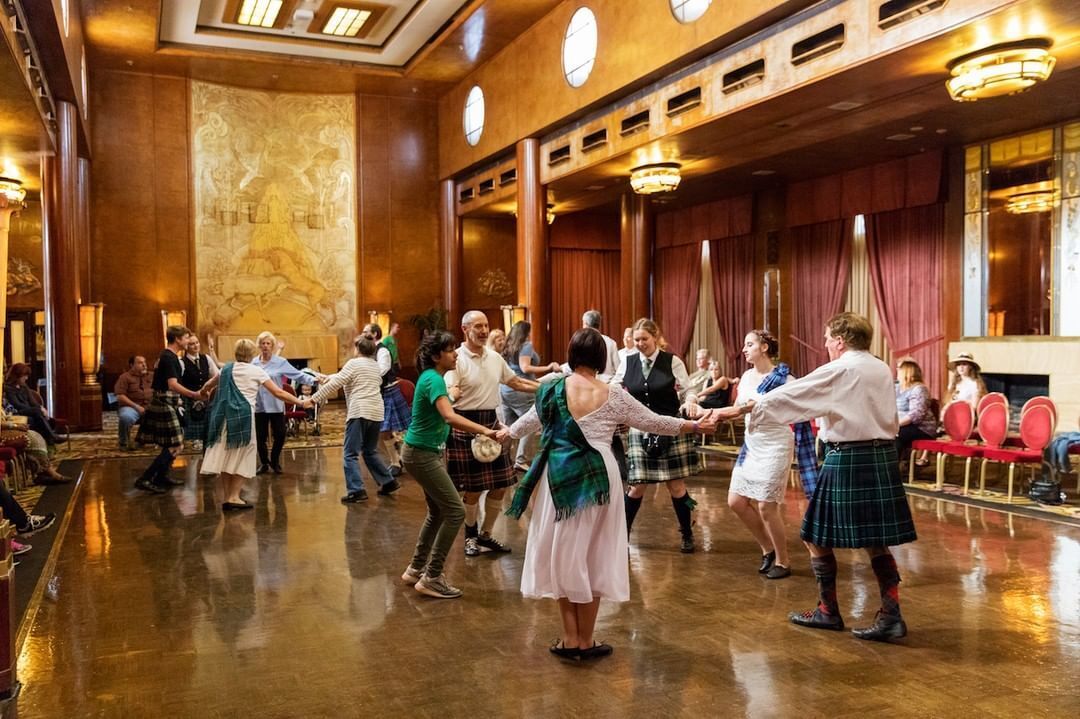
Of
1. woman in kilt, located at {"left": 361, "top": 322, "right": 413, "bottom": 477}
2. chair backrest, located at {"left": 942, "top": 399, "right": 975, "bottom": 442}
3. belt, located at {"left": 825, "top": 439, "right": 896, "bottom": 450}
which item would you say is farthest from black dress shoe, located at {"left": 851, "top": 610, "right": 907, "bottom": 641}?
woman in kilt, located at {"left": 361, "top": 322, "right": 413, "bottom": 477}

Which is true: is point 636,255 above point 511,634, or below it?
above

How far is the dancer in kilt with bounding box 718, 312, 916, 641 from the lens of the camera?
3.64 meters

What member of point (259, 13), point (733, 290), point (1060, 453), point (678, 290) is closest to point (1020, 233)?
point (1060, 453)

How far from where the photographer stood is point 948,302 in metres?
11.2

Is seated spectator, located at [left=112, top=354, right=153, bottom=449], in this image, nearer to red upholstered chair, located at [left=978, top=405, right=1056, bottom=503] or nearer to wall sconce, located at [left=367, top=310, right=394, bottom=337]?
wall sconce, located at [left=367, top=310, right=394, bottom=337]

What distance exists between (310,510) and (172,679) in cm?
347

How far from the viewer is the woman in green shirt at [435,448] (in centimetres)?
446

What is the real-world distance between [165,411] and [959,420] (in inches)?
272

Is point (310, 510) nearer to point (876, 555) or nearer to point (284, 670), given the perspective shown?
point (284, 670)

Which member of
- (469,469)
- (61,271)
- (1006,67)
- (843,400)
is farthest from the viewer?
(61,271)

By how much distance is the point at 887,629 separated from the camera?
3.79 metres

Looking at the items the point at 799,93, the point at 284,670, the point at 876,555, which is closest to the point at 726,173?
the point at 799,93

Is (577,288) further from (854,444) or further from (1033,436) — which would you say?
(854,444)

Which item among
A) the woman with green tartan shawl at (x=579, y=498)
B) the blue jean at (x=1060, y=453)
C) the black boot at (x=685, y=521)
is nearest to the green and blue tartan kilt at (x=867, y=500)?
the woman with green tartan shawl at (x=579, y=498)
